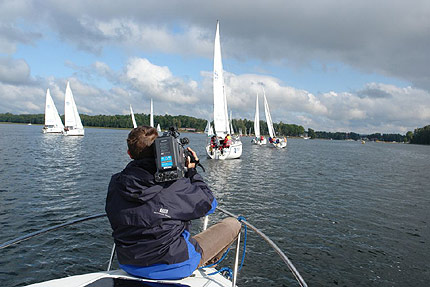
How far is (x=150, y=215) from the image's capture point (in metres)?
2.46

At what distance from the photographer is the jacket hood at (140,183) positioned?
95.3 inches

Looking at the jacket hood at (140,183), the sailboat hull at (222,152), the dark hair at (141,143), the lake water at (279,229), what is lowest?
the lake water at (279,229)

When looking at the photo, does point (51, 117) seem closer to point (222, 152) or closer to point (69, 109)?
point (69, 109)

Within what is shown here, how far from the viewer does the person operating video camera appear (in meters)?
2.46

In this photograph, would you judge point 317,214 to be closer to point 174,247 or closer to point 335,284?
point 335,284

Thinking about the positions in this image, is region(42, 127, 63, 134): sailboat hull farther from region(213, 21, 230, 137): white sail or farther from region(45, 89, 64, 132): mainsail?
region(213, 21, 230, 137): white sail

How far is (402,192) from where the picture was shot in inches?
650

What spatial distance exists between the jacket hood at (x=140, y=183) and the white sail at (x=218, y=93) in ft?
91.6

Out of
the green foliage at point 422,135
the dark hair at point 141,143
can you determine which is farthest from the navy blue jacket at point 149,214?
the green foliage at point 422,135

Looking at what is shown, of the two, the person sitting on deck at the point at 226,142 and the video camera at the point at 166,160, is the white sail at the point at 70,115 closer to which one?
the person sitting on deck at the point at 226,142

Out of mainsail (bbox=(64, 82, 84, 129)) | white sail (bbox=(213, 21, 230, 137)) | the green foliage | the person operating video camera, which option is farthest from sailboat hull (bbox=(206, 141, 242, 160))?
the green foliage

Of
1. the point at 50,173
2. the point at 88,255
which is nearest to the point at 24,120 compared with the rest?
the point at 50,173

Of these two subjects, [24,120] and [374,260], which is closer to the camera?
[374,260]

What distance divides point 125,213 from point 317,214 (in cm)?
995
